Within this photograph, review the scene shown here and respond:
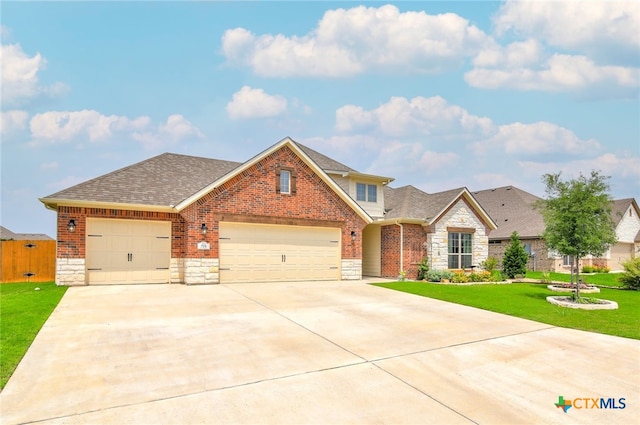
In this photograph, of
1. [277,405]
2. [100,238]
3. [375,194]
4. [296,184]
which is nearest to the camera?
[277,405]

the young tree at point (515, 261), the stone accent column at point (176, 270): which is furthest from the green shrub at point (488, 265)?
the stone accent column at point (176, 270)

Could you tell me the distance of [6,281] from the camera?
593 inches

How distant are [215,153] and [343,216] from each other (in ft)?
30.8

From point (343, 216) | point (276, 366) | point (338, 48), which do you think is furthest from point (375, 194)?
point (276, 366)

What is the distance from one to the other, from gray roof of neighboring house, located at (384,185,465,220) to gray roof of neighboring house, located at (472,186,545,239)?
10.1 metres

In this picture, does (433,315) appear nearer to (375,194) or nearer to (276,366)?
(276,366)

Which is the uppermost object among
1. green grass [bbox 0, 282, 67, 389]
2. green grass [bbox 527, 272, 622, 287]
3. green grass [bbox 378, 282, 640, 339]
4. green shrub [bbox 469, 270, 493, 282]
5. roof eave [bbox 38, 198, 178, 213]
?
roof eave [bbox 38, 198, 178, 213]

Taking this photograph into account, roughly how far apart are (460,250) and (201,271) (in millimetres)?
14489

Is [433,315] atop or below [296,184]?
below

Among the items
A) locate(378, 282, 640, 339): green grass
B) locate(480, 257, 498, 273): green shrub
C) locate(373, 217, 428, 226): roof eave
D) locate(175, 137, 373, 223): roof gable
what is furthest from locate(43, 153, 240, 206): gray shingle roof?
locate(480, 257, 498, 273): green shrub

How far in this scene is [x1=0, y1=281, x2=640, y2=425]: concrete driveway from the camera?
162 inches

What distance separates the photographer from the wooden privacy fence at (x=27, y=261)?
49.6ft

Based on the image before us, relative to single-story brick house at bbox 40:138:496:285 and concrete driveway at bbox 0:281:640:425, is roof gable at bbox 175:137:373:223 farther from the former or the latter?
concrete driveway at bbox 0:281:640:425

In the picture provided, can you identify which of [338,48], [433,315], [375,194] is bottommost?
[433,315]
